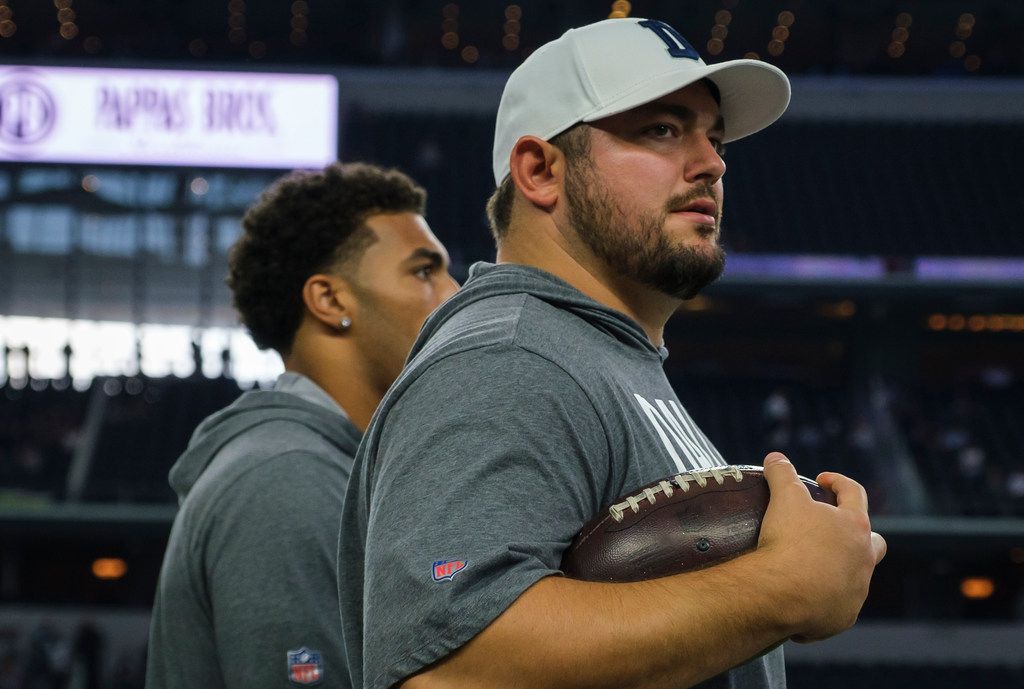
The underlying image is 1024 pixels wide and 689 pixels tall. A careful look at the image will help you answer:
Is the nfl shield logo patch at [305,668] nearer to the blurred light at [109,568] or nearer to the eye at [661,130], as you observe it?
the eye at [661,130]

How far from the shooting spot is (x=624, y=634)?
1.41 metres

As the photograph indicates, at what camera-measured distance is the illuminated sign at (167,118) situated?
19328 millimetres

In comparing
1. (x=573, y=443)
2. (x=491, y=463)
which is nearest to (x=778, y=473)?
(x=573, y=443)

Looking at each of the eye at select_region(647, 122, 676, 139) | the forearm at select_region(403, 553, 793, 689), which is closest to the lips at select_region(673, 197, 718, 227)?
the eye at select_region(647, 122, 676, 139)

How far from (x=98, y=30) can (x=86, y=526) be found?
10.7 meters

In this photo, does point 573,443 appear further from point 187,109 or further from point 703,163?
point 187,109

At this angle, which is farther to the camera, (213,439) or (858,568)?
(213,439)

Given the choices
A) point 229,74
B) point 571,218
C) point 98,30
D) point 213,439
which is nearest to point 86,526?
point 229,74

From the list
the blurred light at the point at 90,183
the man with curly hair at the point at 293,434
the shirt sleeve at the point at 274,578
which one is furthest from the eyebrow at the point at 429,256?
the blurred light at the point at 90,183

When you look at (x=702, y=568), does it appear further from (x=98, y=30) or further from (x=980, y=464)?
(x=98, y=30)

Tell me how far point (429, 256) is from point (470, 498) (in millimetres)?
1510

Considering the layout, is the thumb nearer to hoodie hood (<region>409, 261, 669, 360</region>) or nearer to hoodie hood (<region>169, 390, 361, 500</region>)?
hoodie hood (<region>409, 261, 669, 360</region>)

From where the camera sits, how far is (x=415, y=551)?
144 cm

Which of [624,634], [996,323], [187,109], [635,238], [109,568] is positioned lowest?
[109,568]
